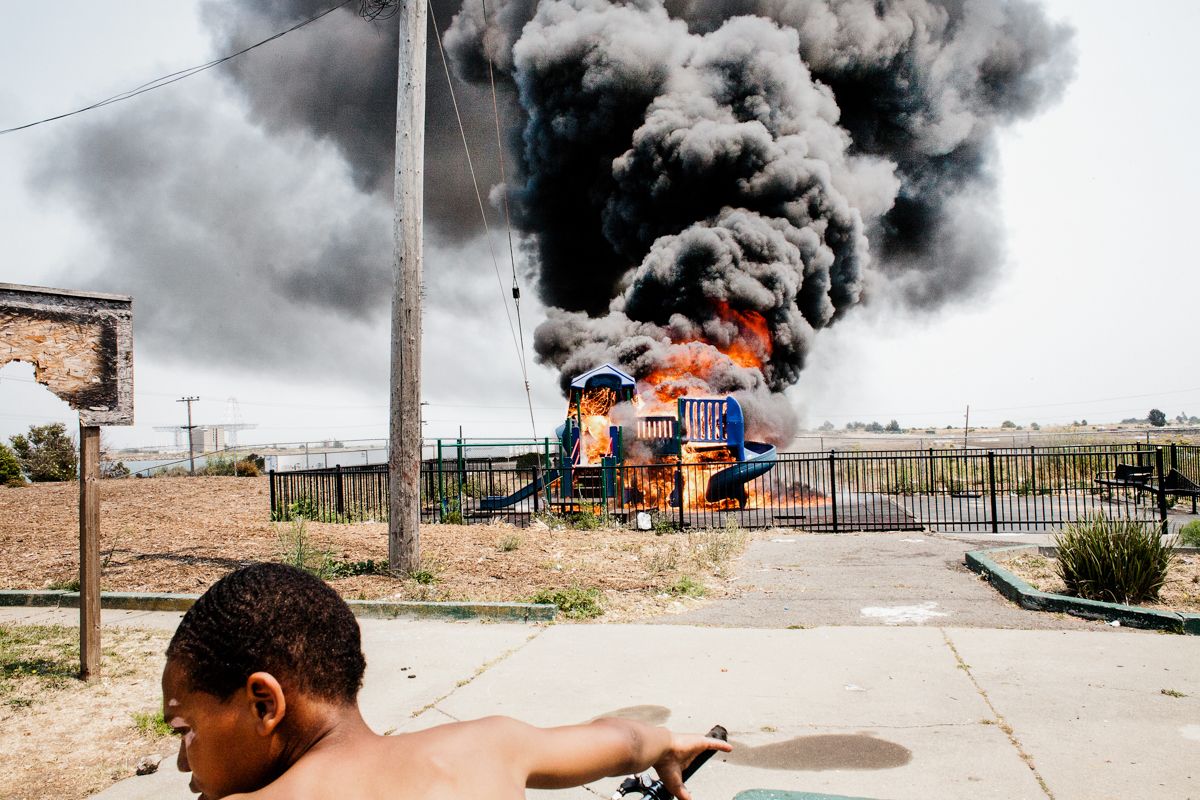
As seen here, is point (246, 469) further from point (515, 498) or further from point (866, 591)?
point (866, 591)

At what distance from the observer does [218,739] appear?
1.32m

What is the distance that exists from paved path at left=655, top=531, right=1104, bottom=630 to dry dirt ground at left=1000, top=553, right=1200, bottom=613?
473 millimetres

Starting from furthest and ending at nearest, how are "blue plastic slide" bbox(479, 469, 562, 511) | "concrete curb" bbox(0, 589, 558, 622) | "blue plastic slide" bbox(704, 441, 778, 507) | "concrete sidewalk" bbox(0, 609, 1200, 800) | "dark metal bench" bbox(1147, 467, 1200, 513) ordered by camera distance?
1. "blue plastic slide" bbox(704, 441, 778, 507)
2. "blue plastic slide" bbox(479, 469, 562, 511)
3. "dark metal bench" bbox(1147, 467, 1200, 513)
4. "concrete curb" bbox(0, 589, 558, 622)
5. "concrete sidewalk" bbox(0, 609, 1200, 800)

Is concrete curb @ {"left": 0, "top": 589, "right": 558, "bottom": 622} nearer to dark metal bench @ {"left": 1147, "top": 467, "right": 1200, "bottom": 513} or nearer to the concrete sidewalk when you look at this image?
the concrete sidewalk

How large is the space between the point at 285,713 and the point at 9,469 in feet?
89.8

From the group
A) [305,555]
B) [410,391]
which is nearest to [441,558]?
[305,555]

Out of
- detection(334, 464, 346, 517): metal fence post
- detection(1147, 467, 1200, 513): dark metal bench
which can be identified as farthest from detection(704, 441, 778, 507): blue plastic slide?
detection(334, 464, 346, 517): metal fence post

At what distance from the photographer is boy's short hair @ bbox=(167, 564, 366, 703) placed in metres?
1.32

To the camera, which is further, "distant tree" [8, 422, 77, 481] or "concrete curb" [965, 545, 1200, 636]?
"distant tree" [8, 422, 77, 481]

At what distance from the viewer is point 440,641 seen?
6.39m

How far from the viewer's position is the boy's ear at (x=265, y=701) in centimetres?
130

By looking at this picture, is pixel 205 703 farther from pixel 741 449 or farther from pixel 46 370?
pixel 741 449

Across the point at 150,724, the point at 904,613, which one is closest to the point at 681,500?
the point at 904,613

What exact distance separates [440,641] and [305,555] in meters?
3.45
